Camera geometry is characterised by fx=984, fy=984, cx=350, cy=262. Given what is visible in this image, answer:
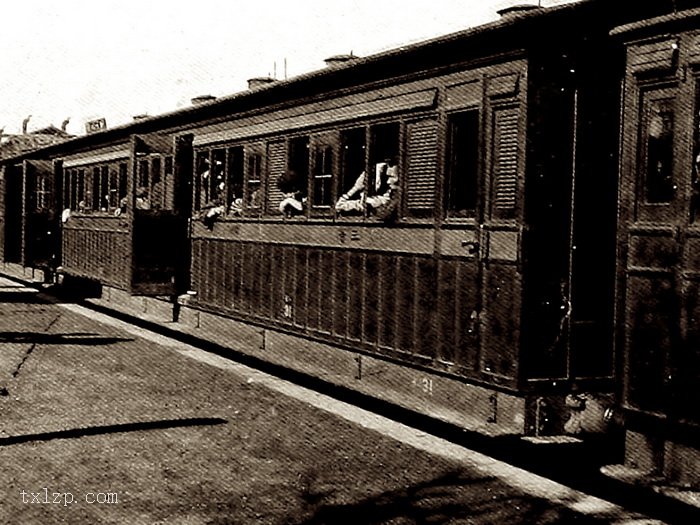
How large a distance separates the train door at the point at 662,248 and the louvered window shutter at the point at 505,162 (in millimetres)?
1136

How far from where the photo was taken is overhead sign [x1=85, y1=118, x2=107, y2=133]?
2055 centimetres

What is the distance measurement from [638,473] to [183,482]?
280 cm

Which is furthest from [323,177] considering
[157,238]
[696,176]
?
[696,176]

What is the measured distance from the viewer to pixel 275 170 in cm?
1126

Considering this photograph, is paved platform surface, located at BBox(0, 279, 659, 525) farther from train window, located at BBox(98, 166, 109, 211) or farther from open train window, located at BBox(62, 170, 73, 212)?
open train window, located at BBox(62, 170, 73, 212)

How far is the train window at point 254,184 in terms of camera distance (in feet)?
38.5

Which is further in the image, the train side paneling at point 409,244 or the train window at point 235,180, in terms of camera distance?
the train window at point 235,180

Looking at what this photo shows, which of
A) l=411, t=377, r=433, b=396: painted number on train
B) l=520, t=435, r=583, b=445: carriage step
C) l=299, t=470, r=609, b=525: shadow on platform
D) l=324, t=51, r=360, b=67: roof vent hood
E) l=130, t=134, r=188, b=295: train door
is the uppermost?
l=324, t=51, r=360, b=67: roof vent hood

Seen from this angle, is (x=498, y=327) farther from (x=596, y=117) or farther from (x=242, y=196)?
(x=242, y=196)

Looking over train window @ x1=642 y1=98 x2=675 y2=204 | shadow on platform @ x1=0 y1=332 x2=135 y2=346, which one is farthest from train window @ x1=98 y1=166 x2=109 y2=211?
train window @ x1=642 y1=98 x2=675 y2=204

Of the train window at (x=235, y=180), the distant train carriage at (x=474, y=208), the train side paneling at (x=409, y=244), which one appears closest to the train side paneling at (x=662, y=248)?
the distant train carriage at (x=474, y=208)

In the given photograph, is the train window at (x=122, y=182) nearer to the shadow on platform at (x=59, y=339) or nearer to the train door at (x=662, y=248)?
the shadow on platform at (x=59, y=339)

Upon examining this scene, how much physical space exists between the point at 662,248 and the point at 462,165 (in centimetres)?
245

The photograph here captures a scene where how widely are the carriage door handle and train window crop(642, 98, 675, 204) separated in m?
1.76
